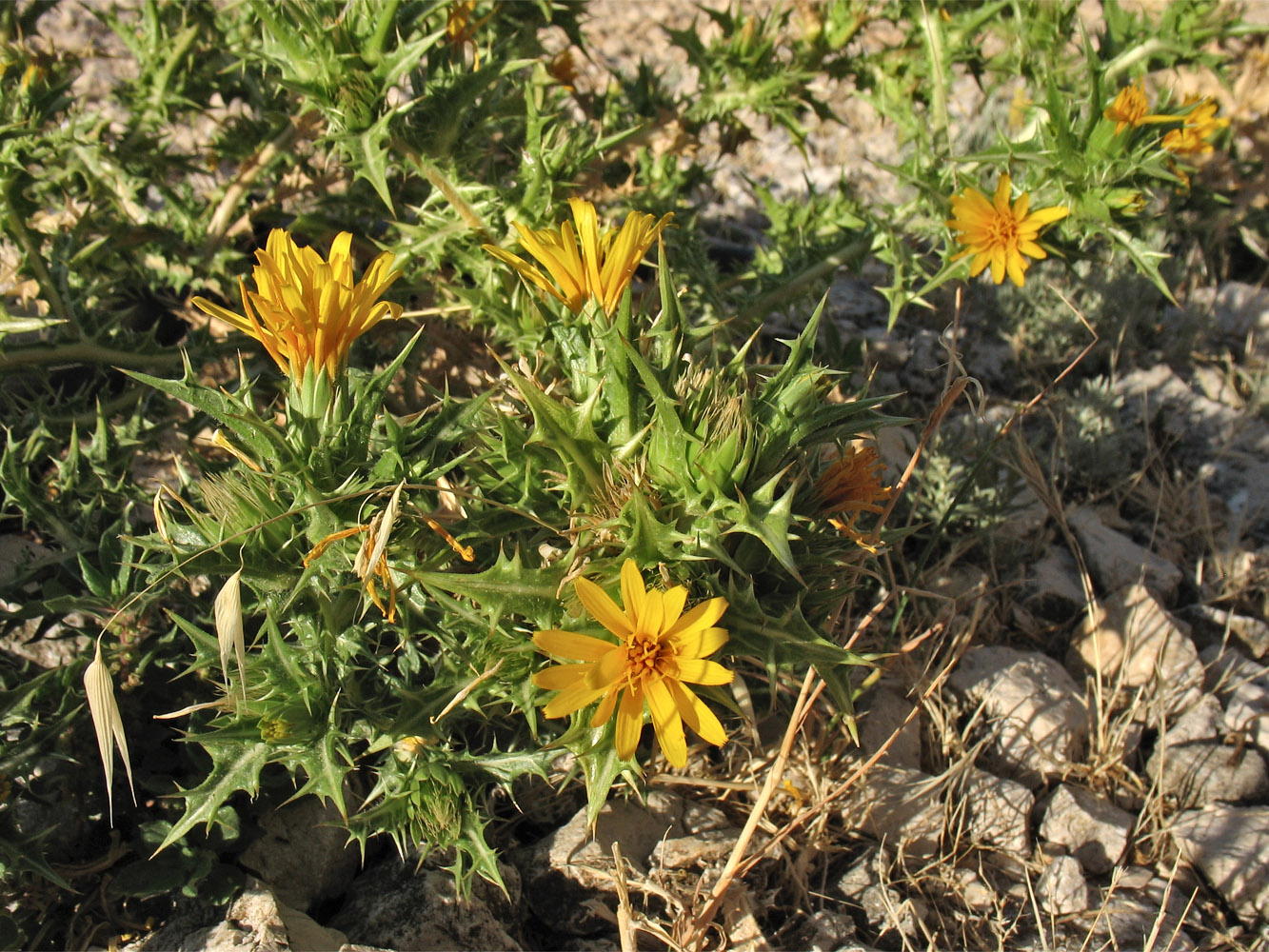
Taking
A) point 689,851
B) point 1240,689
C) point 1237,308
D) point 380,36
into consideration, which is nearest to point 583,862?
point 689,851

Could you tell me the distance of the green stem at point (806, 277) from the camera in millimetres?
3037

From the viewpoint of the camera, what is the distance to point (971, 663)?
2865 millimetres

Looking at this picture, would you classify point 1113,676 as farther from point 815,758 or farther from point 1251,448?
point 1251,448

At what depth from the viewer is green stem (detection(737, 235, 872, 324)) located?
3.04 metres

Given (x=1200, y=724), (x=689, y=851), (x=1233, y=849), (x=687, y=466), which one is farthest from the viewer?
(x=1200, y=724)

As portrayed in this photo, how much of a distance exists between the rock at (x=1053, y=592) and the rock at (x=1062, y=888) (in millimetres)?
969

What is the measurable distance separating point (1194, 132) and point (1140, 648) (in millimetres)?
1708

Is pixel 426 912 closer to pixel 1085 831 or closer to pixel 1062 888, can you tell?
pixel 1062 888

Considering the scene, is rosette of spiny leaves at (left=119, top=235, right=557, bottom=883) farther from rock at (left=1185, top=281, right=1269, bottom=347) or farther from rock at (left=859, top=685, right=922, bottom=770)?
rock at (left=1185, top=281, right=1269, bottom=347)

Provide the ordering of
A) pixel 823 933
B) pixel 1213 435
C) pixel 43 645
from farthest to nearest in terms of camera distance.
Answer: pixel 1213 435, pixel 43 645, pixel 823 933

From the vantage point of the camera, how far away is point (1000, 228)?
2.81m

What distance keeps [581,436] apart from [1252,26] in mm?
2887

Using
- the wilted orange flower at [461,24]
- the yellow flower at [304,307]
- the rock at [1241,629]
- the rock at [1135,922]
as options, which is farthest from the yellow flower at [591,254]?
the rock at [1241,629]

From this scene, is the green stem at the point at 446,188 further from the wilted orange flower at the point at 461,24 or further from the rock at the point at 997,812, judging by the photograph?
the rock at the point at 997,812
